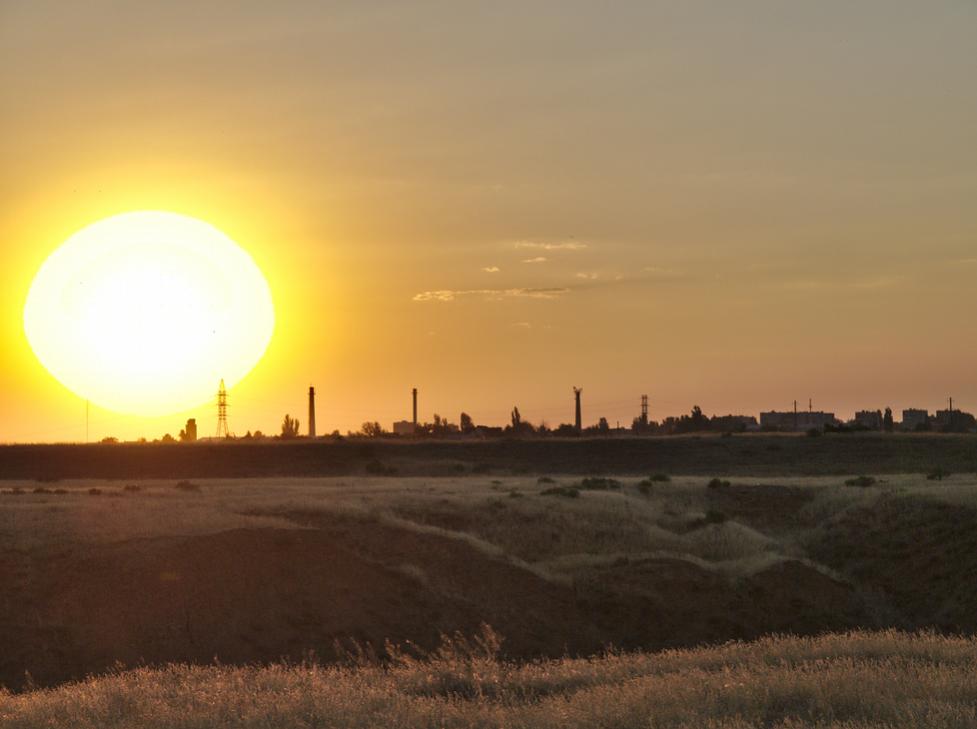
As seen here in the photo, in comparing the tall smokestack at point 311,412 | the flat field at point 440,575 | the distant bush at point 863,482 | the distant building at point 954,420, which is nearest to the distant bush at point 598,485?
the flat field at point 440,575

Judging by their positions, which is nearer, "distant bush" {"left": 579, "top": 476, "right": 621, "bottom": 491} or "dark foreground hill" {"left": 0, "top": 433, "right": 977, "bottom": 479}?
"distant bush" {"left": 579, "top": 476, "right": 621, "bottom": 491}

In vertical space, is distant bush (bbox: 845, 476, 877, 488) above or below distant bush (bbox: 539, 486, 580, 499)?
below

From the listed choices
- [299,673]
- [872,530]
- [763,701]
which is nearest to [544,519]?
[872,530]

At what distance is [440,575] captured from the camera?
4191cm

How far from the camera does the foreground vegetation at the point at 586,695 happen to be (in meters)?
13.4

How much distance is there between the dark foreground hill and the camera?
333 feet

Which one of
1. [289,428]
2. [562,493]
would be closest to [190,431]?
[289,428]

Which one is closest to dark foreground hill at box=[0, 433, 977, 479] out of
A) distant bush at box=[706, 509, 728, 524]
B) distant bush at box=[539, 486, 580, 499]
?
distant bush at box=[539, 486, 580, 499]

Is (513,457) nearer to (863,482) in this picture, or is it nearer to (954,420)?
(863,482)

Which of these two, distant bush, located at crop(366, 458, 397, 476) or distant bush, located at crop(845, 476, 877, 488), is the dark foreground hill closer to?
distant bush, located at crop(366, 458, 397, 476)

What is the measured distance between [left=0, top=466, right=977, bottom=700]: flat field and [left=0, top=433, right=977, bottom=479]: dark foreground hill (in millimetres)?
43422

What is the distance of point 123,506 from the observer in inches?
1975

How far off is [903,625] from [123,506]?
2842 centimetres

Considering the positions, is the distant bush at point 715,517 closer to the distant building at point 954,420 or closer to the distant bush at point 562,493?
the distant bush at point 562,493
